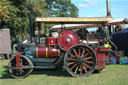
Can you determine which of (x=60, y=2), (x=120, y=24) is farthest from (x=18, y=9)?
(x=60, y=2)

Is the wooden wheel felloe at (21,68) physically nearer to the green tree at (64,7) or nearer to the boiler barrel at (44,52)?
the boiler barrel at (44,52)

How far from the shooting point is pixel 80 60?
22.2 feet

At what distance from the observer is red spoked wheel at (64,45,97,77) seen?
6.72 meters

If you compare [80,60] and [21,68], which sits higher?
[80,60]

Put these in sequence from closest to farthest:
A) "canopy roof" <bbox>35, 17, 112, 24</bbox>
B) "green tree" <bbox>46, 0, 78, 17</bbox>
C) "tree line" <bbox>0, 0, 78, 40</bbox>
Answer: "canopy roof" <bbox>35, 17, 112, 24</bbox>, "tree line" <bbox>0, 0, 78, 40</bbox>, "green tree" <bbox>46, 0, 78, 17</bbox>

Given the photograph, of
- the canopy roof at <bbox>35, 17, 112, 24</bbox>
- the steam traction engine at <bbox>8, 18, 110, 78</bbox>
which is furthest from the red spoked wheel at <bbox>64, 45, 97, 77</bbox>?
the canopy roof at <bbox>35, 17, 112, 24</bbox>

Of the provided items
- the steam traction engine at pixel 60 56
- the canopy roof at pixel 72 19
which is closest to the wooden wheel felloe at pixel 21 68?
the steam traction engine at pixel 60 56

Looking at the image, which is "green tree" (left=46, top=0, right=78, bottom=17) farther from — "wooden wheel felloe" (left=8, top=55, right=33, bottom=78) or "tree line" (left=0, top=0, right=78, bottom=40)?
"wooden wheel felloe" (left=8, top=55, right=33, bottom=78)

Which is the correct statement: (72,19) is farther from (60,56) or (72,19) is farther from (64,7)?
(64,7)

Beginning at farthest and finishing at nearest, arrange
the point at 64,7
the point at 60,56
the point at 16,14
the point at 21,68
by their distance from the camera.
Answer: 1. the point at 64,7
2. the point at 16,14
3. the point at 60,56
4. the point at 21,68

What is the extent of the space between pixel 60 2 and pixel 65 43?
43528 mm

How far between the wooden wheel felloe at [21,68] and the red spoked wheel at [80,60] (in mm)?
1156

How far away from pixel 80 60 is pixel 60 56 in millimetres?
687

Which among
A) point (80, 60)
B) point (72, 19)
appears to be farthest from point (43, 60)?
point (72, 19)
